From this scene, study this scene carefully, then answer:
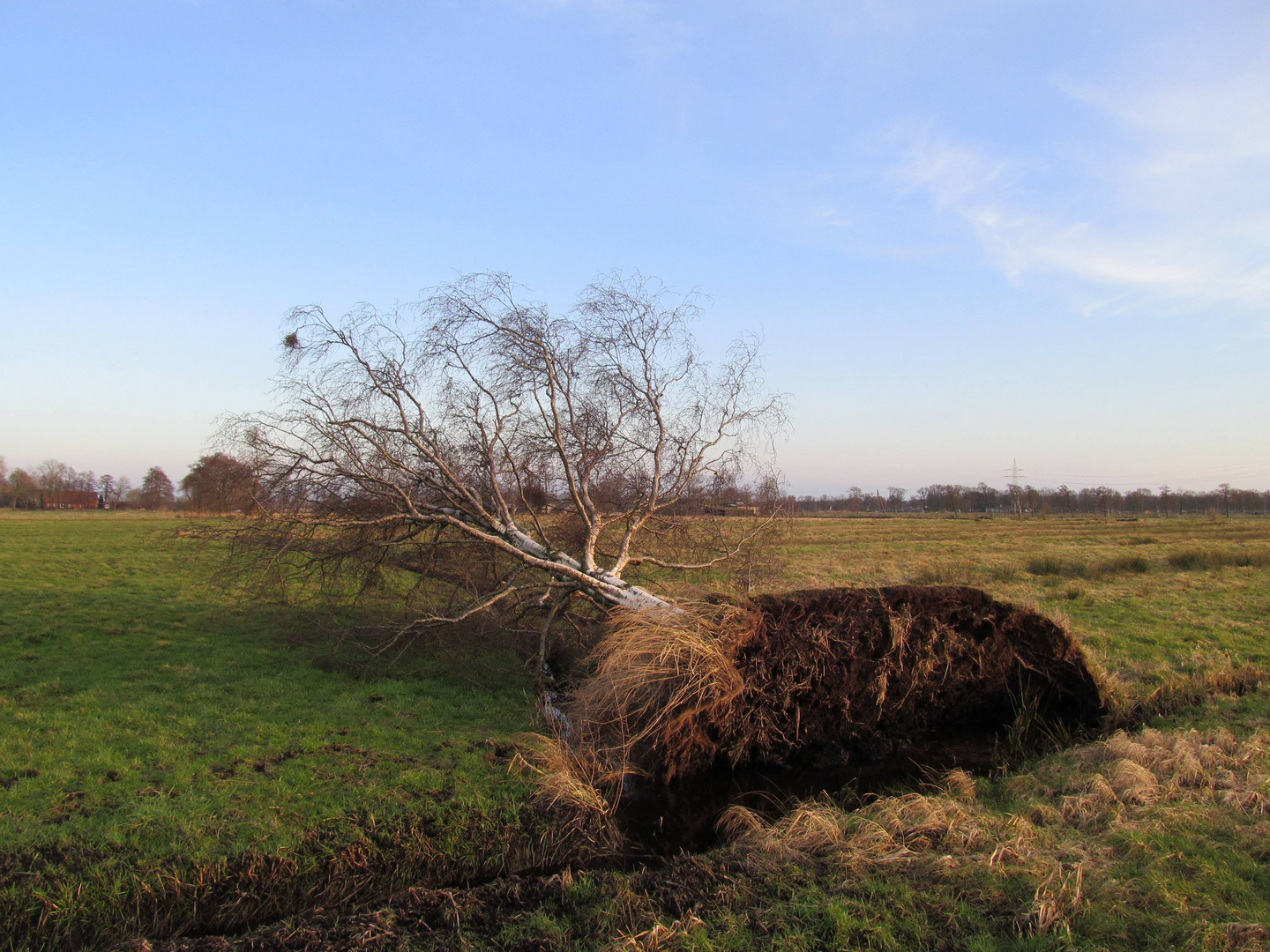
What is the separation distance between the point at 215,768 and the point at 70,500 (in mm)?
113957

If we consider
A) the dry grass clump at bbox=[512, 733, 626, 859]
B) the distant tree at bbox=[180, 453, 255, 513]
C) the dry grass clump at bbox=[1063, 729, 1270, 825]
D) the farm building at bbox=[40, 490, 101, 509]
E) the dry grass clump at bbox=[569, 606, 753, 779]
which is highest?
the distant tree at bbox=[180, 453, 255, 513]

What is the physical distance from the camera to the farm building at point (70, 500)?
91.2 metres

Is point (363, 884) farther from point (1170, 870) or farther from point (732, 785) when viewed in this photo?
point (1170, 870)

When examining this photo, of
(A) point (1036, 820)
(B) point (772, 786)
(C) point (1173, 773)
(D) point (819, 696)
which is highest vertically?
Result: (D) point (819, 696)

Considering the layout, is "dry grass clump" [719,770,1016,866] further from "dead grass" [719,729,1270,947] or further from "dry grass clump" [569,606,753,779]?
"dry grass clump" [569,606,753,779]

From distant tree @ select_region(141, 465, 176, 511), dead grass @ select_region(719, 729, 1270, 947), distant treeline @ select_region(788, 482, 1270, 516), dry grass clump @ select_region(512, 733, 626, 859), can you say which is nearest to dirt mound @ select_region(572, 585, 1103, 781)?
dry grass clump @ select_region(512, 733, 626, 859)

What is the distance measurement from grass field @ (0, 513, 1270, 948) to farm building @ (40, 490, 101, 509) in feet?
340

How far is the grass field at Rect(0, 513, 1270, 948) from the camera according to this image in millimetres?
4477

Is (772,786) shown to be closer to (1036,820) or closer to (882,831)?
(882,831)

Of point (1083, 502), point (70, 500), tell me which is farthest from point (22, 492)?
point (1083, 502)

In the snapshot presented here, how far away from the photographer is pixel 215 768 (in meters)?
7.01

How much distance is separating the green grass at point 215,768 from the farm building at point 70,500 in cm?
10170

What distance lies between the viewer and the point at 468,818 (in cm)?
630

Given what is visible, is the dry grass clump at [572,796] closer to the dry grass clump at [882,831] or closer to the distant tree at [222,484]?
the dry grass clump at [882,831]
